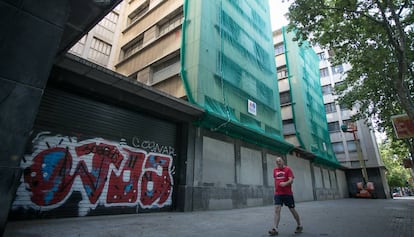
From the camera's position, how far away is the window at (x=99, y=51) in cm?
1784

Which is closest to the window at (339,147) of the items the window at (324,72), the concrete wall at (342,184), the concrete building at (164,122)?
the concrete wall at (342,184)

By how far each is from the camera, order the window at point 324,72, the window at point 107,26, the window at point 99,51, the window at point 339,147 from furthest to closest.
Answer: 1. the window at point 324,72
2. the window at point 339,147
3. the window at point 107,26
4. the window at point 99,51

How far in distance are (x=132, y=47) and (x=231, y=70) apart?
8963mm

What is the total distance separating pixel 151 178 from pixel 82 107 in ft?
11.5

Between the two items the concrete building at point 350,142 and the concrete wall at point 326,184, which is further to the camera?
the concrete building at point 350,142

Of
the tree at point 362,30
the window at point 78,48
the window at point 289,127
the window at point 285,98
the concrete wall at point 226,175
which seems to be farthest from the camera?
the window at point 285,98

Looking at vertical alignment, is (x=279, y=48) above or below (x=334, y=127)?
above

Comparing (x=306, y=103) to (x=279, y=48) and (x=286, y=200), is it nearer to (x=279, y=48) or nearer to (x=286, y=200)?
(x=279, y=48)

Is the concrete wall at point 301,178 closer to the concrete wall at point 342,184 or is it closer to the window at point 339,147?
the concrete wall at point 342,184

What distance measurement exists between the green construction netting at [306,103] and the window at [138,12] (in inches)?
547

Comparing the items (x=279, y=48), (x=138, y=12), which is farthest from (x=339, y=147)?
(x=138, y=12)

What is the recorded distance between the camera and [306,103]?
2259 centimetres

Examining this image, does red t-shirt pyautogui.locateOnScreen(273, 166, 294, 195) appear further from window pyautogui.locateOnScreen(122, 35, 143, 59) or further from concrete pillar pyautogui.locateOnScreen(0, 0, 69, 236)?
window pyautogui.locateOnScreen(122, 35, 143, 59)

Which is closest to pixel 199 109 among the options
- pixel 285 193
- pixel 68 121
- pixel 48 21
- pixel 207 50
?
pixel 207 50
